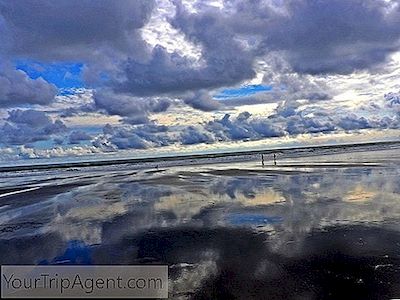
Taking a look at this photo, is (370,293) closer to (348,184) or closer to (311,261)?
(311,261)

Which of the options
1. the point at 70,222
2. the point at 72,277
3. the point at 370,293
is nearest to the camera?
the point at 370,293

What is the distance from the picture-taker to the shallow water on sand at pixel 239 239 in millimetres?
7625

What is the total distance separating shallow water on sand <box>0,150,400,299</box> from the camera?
7.62m

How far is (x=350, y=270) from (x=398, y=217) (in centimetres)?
605

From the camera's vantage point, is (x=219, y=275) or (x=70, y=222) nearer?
(x=219, y=275)

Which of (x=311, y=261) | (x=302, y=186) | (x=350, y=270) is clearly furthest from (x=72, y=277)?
(x=302, y=186)

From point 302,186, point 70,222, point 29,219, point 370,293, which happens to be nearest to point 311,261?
point 370,293

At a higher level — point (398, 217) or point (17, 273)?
point (17, 273)

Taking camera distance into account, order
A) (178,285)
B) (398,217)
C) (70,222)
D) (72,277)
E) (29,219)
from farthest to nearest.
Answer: (29,219) → (70,222) → (398,217) → (72,277) → (178,285)

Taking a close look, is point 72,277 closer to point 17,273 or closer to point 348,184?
point 17,273

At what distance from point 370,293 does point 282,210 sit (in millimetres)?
8469

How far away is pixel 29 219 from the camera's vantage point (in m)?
16.7

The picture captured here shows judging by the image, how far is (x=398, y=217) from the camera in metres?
13.1

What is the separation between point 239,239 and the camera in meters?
11.2
